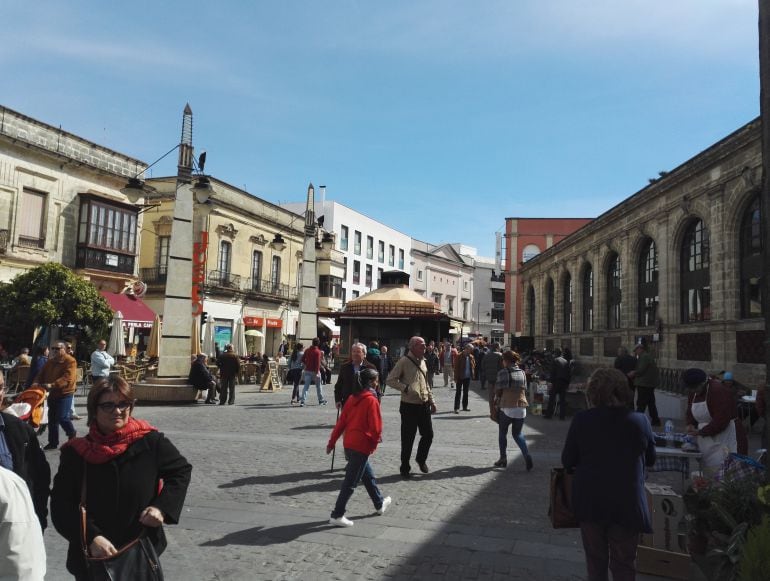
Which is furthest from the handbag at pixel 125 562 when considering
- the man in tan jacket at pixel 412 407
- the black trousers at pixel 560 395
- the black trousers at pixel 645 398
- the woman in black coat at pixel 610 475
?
the black trousers at pixel 560 395

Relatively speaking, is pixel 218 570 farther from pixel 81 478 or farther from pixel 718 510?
pixel 718 510

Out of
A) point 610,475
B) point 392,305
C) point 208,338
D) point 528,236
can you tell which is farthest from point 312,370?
point 528,236

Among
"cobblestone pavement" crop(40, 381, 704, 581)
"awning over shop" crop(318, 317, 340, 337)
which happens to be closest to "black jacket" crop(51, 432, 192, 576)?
"cobblestone pavement" crop(40, 381, 704, 581)

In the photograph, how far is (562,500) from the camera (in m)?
3.96

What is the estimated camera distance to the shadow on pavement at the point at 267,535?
5.14 metres

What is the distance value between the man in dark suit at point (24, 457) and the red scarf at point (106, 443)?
1.62 feet

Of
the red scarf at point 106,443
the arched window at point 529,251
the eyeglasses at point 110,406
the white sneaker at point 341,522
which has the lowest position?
the white sneaker at point 341,522

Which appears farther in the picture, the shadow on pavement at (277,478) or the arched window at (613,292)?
the arched window at (613,292)

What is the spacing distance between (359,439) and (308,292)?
1590 cm

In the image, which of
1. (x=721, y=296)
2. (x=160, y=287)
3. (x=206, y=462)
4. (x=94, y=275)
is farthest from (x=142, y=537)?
(x=160, y=287)

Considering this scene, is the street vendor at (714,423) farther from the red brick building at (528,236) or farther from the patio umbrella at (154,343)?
the red brick building at (528,236)

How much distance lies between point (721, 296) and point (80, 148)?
2591cm

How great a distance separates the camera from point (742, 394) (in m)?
13.4

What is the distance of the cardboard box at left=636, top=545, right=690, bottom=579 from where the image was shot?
4656mm
